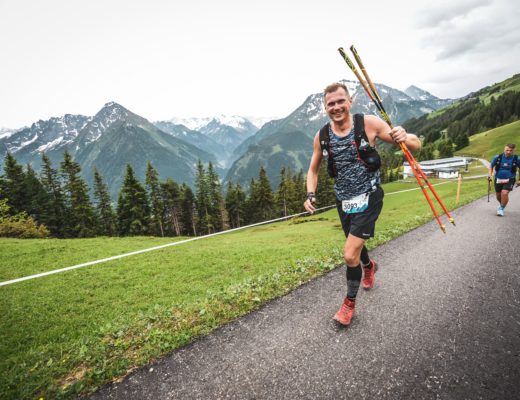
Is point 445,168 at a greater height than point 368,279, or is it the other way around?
point 368,279

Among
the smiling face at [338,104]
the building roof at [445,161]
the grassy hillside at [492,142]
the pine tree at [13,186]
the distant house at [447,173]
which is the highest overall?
the pine tree at [13,186]

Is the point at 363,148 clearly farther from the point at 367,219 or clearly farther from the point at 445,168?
the point at 445,168

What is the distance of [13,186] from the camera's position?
40.8m

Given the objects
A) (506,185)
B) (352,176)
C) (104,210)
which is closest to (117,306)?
(352,176)

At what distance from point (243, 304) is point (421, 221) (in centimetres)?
989

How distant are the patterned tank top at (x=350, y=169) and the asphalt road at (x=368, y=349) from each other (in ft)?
6.62

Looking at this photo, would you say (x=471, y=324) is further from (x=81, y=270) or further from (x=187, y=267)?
(x=81, y=270)

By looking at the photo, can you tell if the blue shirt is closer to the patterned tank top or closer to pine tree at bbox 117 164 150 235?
the patterned tank top

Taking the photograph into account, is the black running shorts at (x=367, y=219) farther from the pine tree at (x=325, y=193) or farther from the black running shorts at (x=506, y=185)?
the pine tree at (x=325, y=193)

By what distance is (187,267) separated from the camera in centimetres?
1079

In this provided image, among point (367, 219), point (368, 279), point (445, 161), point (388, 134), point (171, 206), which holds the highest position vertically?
point (388, 134)

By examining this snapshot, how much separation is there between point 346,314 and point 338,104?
3.21m

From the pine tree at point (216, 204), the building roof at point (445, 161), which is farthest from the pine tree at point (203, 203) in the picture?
the building roof at point (445, 161)

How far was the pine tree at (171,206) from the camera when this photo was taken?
49.2 m
